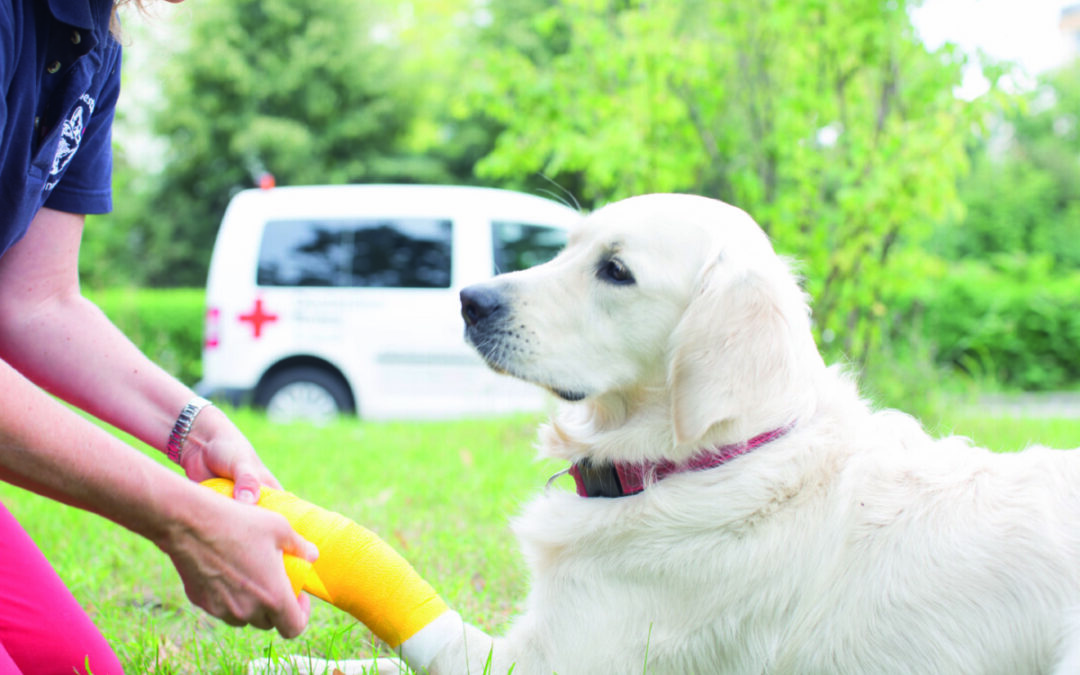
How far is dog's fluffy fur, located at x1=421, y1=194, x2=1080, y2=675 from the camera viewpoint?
154cm

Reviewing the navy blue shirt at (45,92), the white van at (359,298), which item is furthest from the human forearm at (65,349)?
the white van at (359,298)

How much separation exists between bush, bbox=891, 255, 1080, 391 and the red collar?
1192cm

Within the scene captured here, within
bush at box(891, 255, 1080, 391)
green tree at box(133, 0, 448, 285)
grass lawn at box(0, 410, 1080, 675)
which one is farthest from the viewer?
green tree at box(133, 0, 448, 285)

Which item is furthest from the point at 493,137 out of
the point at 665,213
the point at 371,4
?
the point at 665,213

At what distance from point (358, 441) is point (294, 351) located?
264cm

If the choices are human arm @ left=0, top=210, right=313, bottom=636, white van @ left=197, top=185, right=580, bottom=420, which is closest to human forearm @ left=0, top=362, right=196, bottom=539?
human arm @ left=0, top=210, right=313, bottom=636

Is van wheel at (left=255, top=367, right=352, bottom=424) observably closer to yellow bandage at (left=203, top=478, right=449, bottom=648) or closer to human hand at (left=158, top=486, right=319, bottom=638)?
Result: yellow bandage at (left=203, top=478, right=449, bottom=648)

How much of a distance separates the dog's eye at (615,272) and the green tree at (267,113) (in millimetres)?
18718

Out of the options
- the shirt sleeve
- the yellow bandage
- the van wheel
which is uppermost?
the shirt sleeve

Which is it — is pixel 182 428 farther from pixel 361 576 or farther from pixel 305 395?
pixel 305 395

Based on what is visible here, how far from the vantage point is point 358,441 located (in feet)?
19.1

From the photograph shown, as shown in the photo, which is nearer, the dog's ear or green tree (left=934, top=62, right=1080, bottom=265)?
the dog's ear

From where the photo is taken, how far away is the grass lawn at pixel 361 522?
2.23 m

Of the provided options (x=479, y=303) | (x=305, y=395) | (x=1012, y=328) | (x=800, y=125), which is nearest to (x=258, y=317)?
(x=305, y=395)
